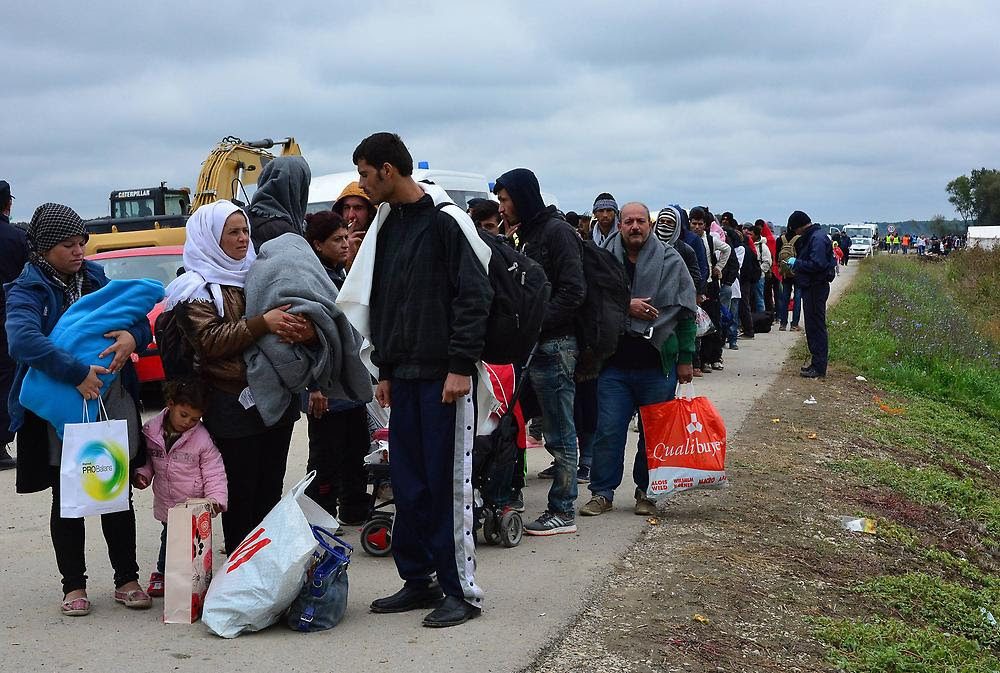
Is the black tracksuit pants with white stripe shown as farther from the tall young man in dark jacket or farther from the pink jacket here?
the tall young man in dark jacket

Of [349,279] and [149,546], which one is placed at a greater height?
[349,279]

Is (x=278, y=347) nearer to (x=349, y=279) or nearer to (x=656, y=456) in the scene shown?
(x=349, y=279)

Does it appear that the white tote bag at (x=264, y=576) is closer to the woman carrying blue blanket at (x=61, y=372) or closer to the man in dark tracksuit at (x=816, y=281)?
the woman carrying blue blanket at (x=61, y=372)

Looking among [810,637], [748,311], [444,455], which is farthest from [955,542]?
[748,311]

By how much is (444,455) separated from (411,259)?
904 mm

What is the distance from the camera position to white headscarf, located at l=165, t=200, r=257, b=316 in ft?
16.7

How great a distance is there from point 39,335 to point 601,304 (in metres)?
3.24

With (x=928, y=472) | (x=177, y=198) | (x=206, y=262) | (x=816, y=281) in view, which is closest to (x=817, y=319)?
(x=816, y=281)

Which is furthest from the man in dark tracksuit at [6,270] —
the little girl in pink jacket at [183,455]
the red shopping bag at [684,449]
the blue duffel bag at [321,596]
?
the red shopping bag at [684,449]

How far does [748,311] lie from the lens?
64.6ft

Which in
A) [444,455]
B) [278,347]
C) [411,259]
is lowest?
[444,455]

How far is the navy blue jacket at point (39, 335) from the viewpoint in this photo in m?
4.91

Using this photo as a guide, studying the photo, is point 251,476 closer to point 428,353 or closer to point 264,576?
point 264,576

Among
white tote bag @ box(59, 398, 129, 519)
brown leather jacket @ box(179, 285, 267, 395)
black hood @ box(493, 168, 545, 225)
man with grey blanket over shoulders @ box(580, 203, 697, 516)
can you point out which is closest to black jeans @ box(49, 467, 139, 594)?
white tote bag @ box(59, 398, 129, 519)
